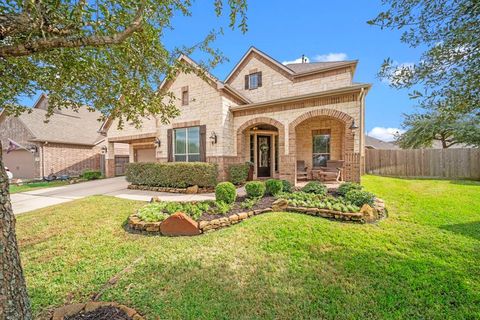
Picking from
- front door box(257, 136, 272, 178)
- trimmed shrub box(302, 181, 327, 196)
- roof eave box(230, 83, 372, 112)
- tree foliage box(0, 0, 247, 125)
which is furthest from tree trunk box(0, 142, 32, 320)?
front door box(257, 136, 272, 178)

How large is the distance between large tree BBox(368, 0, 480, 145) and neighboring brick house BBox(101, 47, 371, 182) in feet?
15.8

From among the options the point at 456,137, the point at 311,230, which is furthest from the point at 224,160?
the point at 456,137

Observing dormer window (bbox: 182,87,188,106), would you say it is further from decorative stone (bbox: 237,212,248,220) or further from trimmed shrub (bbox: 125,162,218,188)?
decorative stone (bbox: 237,212,248,220)

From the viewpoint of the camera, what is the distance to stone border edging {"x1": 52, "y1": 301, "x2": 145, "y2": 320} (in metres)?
2.38

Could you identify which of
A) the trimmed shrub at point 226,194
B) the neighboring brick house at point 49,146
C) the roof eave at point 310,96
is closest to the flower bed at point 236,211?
the trimmed shrub at point 226,194

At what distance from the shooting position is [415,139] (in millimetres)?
18156

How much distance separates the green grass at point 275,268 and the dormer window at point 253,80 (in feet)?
34.8

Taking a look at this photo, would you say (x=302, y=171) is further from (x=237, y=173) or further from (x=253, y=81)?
(x=253, y=81)

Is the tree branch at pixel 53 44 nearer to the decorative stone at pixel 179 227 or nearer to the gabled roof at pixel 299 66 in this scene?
the decorative stone at pixel 179 227

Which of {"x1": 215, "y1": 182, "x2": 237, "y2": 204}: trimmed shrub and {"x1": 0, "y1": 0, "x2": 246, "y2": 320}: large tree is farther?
{"x1": 215, "y1": 182, "x2": 237, "y2": 204}: trimmed shrub

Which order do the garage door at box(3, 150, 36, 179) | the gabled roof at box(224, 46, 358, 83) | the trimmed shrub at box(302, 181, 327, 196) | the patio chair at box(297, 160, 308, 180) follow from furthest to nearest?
1. the garage door at box(3, 150, 36, 179)
2. the gabled roof at box(224, 46, 358, 83)
3. the patio chair at box(297, 160, 308, 180)
4. the trimmed shrub at box(302, 181, 327, 196)

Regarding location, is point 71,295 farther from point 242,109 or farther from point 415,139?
point 415,139

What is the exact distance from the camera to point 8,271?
1.95 metres

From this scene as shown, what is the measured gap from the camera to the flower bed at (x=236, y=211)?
498 centimetres
